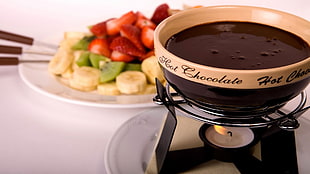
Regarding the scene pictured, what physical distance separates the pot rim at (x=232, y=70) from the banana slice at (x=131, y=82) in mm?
491

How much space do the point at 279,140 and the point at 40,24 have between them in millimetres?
1475

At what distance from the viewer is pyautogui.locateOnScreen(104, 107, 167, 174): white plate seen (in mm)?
1027

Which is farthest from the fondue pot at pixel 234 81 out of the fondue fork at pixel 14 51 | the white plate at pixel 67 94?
the fondue fork at pixel 14 51

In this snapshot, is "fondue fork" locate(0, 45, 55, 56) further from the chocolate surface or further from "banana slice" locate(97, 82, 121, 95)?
the chocolate surface

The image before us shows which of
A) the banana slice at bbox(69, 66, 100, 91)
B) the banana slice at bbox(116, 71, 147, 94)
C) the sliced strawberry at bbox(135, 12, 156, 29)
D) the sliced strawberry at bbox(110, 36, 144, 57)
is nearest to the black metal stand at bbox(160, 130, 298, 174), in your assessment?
the banana slice at bbox(116, 71, 147, 94)

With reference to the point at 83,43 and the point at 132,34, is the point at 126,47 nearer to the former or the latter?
the point at 132,34

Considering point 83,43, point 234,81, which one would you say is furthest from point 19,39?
point 234,81

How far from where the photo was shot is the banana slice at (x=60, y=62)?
158 cm

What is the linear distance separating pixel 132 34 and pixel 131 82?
0.29 m

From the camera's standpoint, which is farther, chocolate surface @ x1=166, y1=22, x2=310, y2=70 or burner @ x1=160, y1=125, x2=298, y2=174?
burner @ x1=160, y1=125, x2=298, y2=174

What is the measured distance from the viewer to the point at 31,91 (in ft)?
5.05

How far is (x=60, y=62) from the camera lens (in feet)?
5.25

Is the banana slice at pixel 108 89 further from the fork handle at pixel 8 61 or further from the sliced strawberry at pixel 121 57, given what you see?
the fork handle at pixel 8 61

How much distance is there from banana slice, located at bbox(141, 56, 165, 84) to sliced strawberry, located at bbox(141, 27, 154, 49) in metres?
0.11
